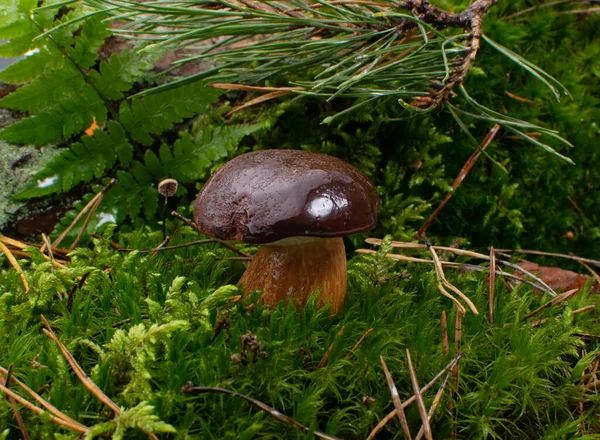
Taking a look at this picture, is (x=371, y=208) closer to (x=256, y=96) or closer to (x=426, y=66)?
(x=426, y=66)

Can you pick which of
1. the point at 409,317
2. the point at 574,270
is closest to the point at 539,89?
the point at 574,270

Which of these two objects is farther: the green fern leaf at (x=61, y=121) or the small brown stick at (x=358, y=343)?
the green fern leaf at (x=61, y=121)

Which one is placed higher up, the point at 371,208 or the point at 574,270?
the point at 371,208

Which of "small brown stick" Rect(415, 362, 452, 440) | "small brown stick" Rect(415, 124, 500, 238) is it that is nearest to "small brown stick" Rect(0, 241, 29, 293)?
"small brown stick" Rect(415, 362, 452, 440)

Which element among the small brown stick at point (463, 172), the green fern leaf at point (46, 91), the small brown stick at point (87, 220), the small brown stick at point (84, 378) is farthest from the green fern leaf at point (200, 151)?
the small brown stick at point (84, 378)

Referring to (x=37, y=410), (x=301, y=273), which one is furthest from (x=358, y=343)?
(x=37, y=410)

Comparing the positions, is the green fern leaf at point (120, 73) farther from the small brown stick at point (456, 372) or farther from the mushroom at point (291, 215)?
the small brown stick at point (456, 372)
